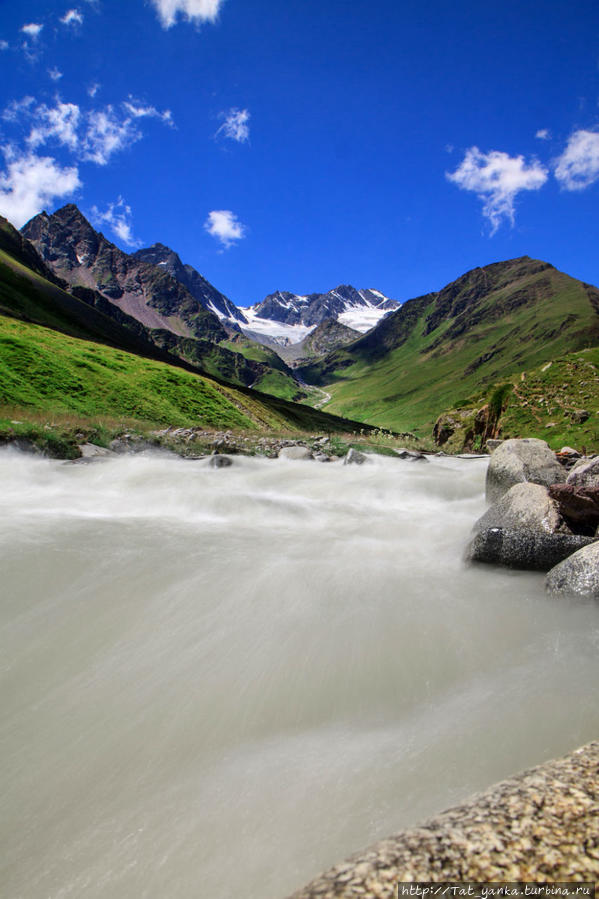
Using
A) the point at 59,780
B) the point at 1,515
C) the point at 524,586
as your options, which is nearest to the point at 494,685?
the point at 524,586

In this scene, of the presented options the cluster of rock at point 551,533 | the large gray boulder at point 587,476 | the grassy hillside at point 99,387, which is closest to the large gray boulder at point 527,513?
the cluster of rock at point 551,533

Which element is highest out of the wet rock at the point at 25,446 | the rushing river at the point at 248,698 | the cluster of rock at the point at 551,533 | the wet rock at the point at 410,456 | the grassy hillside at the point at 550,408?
the grassy hillside at the point at 550,408

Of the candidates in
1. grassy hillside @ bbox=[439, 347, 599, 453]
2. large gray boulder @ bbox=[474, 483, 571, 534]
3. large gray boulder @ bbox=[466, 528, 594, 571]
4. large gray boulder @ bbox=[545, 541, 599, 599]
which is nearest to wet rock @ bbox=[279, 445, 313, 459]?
large gray boulder @ bbox=[474, 483, 571, 534]

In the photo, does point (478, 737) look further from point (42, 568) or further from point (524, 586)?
point (42, 568)

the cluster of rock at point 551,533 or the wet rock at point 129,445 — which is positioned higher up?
the cluster of rock at point 551,533

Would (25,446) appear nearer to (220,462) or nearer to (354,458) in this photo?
(220,462)

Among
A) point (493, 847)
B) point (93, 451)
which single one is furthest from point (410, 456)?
point (493, 847)

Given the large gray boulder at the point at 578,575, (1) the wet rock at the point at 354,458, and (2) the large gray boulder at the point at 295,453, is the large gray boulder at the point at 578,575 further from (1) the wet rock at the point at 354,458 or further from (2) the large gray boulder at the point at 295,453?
(2) the large gray boulder at the point at 295,453

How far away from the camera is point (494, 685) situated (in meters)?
4.61

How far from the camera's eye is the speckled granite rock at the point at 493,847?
72.1 inches

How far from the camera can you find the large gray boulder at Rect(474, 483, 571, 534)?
7730 mm

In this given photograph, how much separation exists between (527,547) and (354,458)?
1247cm

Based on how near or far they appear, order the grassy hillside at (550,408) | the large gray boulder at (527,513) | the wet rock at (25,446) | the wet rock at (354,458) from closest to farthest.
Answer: the large gray boulder at (527,513), the wet rock at (25,446), the wet rock at (354,458), the grassy hillside at (550,408)

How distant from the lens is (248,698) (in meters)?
4.62
